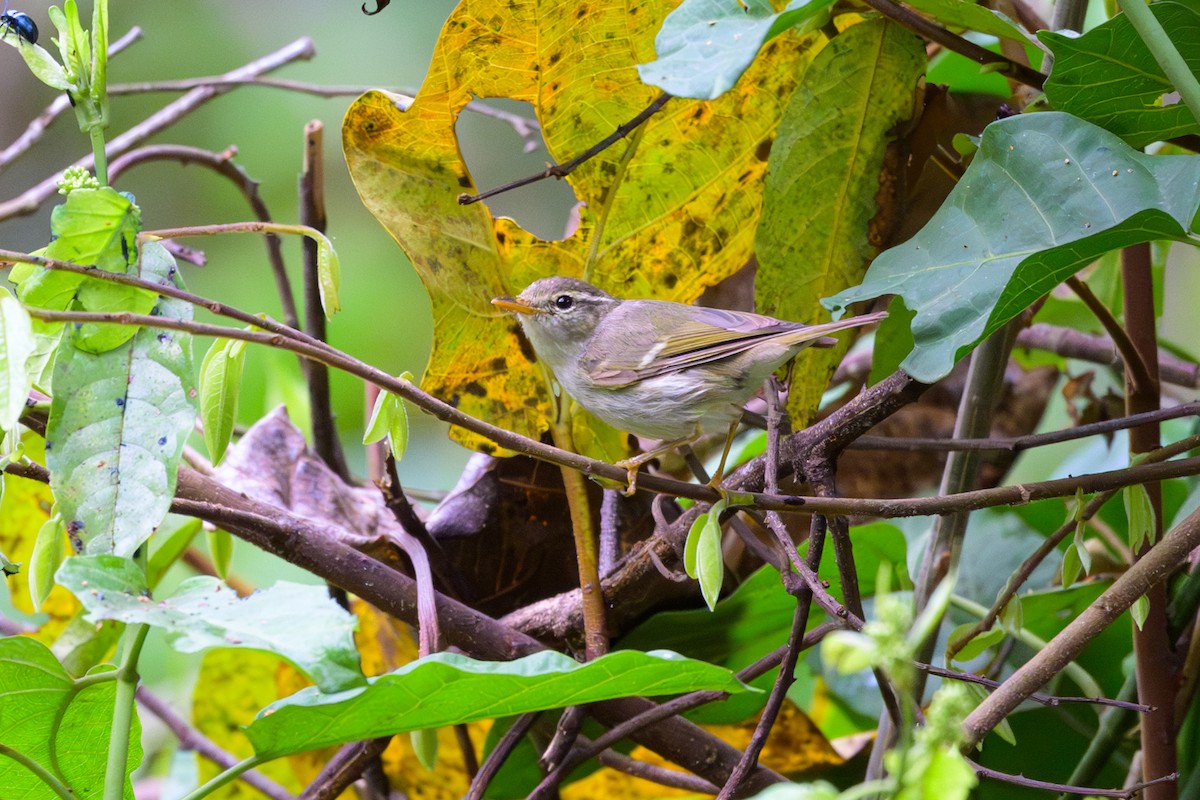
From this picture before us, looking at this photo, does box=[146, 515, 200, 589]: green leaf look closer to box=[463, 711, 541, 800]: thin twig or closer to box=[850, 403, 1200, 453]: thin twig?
box=[463, 711, 541, 800]: thin twig

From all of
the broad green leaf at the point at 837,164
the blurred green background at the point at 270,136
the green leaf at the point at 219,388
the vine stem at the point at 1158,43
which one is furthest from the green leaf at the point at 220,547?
the blurred green background at the point at 270,136

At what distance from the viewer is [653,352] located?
61.4 inches

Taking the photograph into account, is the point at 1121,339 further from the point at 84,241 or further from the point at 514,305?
the point at 84,241

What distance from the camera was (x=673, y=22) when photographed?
0.86 metres

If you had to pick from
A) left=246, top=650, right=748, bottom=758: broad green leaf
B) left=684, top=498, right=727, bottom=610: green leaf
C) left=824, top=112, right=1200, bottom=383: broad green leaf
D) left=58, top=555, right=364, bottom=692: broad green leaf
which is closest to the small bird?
left=824, top=112, right=1200, bottom=383: broad green leaf

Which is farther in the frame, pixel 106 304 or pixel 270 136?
pixel 270 136

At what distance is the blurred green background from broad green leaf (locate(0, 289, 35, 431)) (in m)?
2.22

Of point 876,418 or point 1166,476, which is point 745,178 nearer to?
point 876,418

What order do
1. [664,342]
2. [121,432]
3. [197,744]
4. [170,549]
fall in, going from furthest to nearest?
[664,342] → [197,744] → [170,549] → [121,432]

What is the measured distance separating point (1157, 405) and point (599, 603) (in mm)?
676

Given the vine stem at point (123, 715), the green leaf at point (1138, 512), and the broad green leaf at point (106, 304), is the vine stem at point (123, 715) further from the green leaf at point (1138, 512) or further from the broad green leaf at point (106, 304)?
the green leaf at point (1138, 512)

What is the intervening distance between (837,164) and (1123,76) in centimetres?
30

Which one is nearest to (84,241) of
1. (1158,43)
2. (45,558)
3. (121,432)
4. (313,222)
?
(121,432)

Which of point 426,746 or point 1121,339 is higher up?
point 1121,339
